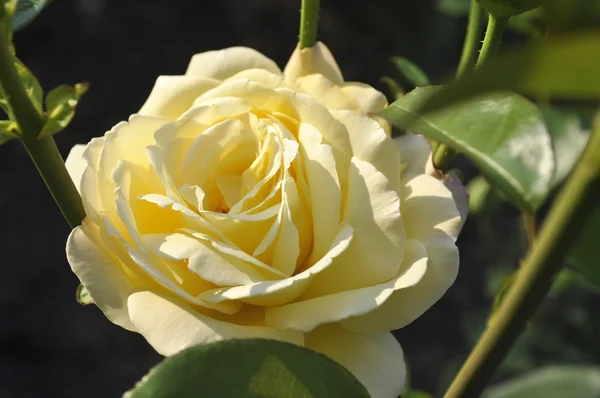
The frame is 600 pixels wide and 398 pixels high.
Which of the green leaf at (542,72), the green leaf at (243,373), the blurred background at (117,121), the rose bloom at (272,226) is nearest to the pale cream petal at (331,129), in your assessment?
the rose bloom at (272,226)

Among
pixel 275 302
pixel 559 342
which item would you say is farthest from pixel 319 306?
pixel 559 342

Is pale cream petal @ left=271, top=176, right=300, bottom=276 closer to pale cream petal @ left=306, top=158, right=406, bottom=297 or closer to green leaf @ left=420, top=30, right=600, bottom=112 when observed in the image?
pale cream petal @ left=306, top=158, right=406, bottom=297

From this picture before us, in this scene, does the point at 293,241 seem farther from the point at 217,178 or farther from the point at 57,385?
the point at 57,385

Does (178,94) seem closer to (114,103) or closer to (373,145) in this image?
(373,145)

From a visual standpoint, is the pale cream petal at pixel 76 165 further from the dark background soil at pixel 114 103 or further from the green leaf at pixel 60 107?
the dark background soil at pixel 114 103

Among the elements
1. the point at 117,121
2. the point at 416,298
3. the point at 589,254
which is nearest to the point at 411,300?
the point at 416,298

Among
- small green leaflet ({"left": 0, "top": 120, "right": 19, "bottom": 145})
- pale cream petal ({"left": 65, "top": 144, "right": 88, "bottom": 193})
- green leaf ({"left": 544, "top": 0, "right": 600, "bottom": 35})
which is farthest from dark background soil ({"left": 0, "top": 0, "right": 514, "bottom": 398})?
green leaf ({"left": 544, "top": 0, "right": 600, "bottom": 35})
